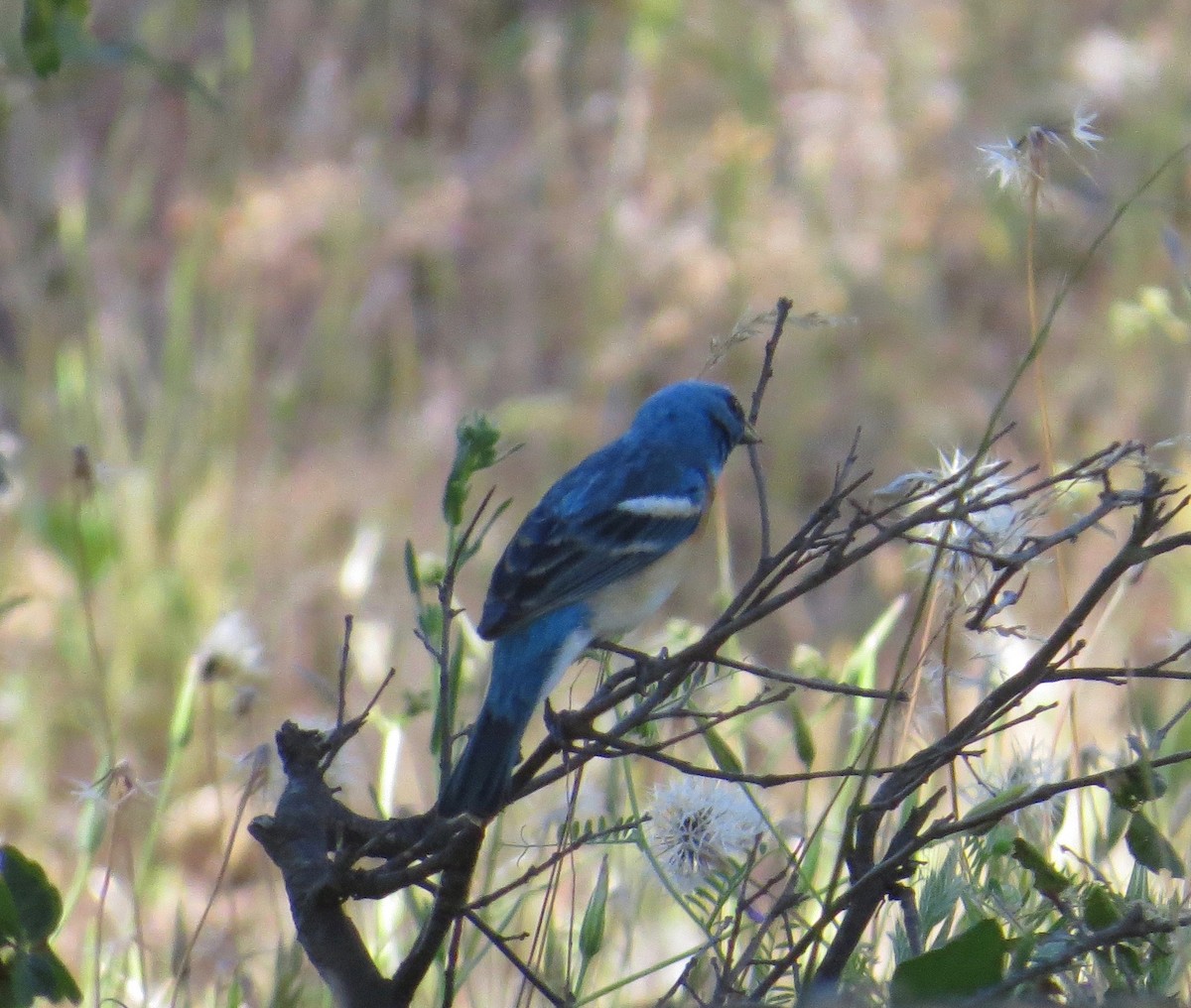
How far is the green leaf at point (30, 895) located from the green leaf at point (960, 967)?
0.77 meters

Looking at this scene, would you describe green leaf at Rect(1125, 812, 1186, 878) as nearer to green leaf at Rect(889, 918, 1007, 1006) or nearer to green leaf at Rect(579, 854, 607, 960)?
green leaf at Rect(889, 918, 1007, 1006)

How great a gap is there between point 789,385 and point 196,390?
1.89 metres

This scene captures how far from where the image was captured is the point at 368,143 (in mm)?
5219

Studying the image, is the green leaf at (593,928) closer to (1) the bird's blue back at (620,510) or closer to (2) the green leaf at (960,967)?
(2) the green leaf at (960,967)

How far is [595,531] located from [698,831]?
0.90 metres

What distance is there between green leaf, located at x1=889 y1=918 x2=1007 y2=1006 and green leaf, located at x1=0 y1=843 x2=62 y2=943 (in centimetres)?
77

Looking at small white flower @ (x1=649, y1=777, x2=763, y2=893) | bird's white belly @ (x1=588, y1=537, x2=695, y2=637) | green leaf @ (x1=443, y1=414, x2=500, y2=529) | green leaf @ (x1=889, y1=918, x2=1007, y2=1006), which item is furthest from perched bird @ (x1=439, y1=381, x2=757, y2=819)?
green leaf @ (x1=889, y1=918, x2=1007, y2=1006)

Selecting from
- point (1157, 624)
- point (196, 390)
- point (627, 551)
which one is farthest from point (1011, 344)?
point (627, 551)

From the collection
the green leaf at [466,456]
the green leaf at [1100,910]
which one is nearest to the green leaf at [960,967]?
the green leaf at [1100,910]

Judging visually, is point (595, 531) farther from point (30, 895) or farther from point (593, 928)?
point (30, 895)

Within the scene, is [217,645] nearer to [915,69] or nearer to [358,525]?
[358,525]

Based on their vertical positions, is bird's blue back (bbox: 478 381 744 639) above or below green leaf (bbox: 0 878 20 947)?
above

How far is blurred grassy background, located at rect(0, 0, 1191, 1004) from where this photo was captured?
4.01m

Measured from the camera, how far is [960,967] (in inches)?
49.5
